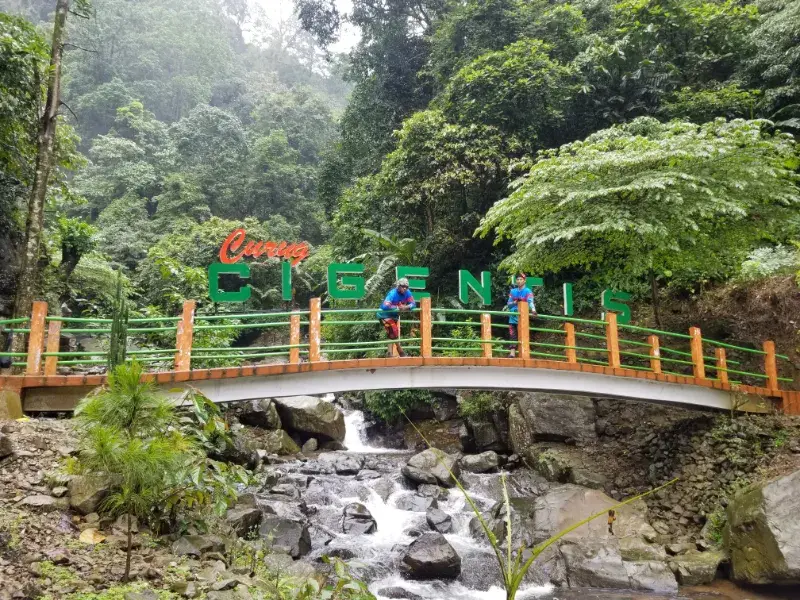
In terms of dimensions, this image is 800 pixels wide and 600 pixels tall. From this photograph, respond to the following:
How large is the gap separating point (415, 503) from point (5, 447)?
722 cm

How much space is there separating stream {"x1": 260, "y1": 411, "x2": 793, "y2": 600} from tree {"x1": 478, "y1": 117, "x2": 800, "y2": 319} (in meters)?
5.39

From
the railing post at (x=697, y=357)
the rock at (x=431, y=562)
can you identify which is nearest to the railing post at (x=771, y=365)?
the railing post at (x=697, y=357)

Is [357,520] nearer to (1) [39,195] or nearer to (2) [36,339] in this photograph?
(2) [36,339]

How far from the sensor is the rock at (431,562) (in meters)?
8.36

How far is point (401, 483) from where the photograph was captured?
12.2 metres

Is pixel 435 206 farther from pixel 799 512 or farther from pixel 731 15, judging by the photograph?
pixel 799 512

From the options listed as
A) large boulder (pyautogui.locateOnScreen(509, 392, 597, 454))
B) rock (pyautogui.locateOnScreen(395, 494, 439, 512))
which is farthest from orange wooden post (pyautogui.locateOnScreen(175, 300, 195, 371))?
large boulder (pyautogui.locateOnScreen(509, 392, 597, 454))

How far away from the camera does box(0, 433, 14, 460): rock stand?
5977 millimetres

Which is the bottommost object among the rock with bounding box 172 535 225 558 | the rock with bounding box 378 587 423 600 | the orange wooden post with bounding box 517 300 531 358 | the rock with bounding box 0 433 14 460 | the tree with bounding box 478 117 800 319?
the rock with bounding box 378 587 423 600

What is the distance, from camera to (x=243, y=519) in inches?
320

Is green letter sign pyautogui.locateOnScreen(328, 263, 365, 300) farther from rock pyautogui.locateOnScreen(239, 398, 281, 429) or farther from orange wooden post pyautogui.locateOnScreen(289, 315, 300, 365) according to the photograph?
rock pyautogui.locateOnScreen(239, 398, 281, 429)

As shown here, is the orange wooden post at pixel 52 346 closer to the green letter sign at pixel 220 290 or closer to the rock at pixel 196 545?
the green letter sign at pixel 220 290

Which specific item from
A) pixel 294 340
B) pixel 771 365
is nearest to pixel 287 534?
pixel 294 340

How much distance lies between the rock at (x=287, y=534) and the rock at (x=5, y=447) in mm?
3678
